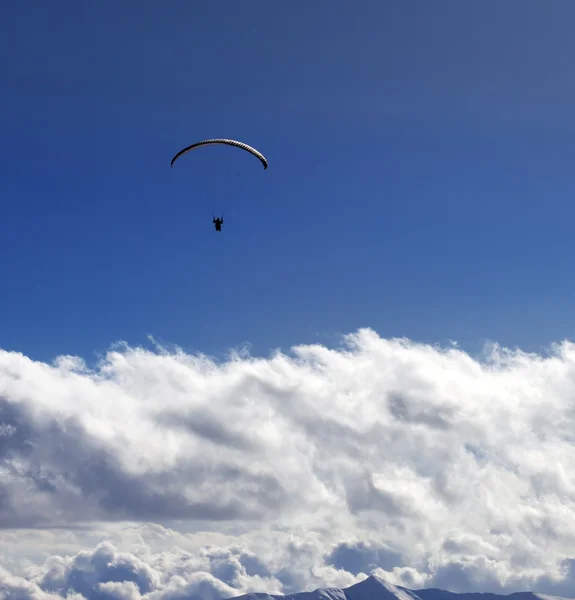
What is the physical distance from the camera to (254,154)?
412 feet

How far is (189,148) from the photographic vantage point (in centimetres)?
12500

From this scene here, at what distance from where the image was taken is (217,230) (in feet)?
429

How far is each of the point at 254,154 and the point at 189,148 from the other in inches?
528

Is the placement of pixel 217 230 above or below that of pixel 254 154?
below

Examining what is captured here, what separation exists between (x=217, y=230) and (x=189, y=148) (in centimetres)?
1792

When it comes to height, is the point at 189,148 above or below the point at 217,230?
above

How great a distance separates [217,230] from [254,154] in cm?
1794
